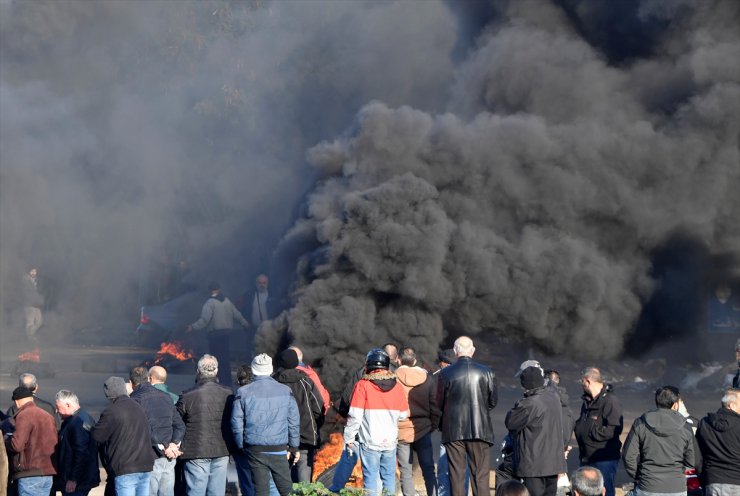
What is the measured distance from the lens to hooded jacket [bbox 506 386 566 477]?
7.23 m

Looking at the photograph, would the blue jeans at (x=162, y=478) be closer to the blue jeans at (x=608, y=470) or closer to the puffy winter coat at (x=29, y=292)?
the blue jeans at (x=608, y=470)

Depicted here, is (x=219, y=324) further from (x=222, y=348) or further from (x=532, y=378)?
(x=532, y=378)

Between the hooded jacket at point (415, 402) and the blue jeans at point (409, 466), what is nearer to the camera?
the hooded jacket at point (415, 402)

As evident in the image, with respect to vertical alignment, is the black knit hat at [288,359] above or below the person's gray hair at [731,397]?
above

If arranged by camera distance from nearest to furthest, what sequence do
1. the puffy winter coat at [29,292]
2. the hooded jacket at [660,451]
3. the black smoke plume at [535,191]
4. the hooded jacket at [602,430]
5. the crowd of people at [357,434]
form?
1. the hooded jacket at [660,451]
2. the crowd of people at [357,434]
3. the hooded jacket at [602,430]
4. the black smoke plume at [535,191]
5. the puffy winter coat at [29,292]

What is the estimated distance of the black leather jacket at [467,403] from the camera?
308 inches

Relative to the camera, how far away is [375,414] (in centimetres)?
770

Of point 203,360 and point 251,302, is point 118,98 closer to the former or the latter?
point 251,302

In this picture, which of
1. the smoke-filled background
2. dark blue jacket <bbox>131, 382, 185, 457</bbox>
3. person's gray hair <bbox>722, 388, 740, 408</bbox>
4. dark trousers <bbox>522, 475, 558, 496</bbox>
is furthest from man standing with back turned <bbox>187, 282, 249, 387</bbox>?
person's gray hair <bbox>722, 388, 740, 408</bbox>

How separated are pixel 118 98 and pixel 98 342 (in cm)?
816

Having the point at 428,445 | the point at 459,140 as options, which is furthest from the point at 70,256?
the point at 428,445

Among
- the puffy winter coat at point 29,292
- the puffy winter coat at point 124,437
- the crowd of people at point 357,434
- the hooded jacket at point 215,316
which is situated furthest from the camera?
the puffy winter coat at point 29,292

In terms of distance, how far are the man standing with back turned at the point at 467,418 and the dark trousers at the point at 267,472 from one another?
4.73 feet

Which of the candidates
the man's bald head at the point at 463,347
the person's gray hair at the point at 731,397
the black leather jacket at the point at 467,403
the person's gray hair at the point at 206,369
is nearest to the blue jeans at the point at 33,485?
the person's gray hair at the point at 206,369
